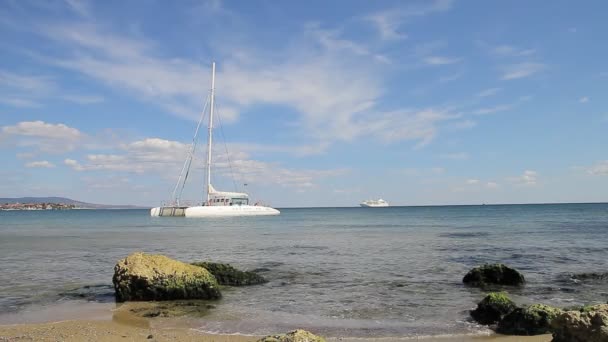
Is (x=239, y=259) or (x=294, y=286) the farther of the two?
(x=239, y=259)

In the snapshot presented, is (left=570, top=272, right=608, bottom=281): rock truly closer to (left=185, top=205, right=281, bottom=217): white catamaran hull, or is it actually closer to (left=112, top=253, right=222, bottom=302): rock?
(left=112, top=253, right=222, bottom=302): rock

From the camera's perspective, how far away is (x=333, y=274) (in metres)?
17.7

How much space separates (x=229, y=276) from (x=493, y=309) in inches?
331

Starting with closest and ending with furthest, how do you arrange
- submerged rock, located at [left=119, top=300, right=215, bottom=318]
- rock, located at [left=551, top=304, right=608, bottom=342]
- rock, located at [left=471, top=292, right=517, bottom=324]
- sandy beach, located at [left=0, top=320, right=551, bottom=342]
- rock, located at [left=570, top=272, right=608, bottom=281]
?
1. rock, located at [left=551, top=304, right=608, bottom=342]
2. sandy beach, located at [left=0, top=320, right=551, bottom=342]
3. rock, located at [left=471, top=292, right=517, bottom=324]
4. submerged rock, located at [left=119, top=300, right=215, bottom=318]
5. rock, located at [left=570, top=272, right=608, bottom=281]

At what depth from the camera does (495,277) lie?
15.4m

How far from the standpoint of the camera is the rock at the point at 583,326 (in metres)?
7.16

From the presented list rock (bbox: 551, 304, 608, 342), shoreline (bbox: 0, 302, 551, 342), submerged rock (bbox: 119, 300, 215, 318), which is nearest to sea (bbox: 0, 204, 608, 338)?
shoreline (bbox: 0, 302, 551, 342)

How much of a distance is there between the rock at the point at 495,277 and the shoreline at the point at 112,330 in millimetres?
6245

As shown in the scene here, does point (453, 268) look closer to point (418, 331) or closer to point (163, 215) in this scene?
point (418, 331)

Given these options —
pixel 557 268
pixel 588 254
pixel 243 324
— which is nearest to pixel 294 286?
pixel 243 324

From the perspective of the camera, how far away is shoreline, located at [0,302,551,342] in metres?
9.20

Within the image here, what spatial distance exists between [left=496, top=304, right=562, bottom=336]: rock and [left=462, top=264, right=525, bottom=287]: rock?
553cm

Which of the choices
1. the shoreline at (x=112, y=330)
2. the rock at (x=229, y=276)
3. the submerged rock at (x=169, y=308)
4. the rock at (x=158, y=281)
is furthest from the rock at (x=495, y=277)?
the submerged rock at (x=169, y=308)

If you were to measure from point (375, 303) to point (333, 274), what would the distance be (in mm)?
5273
